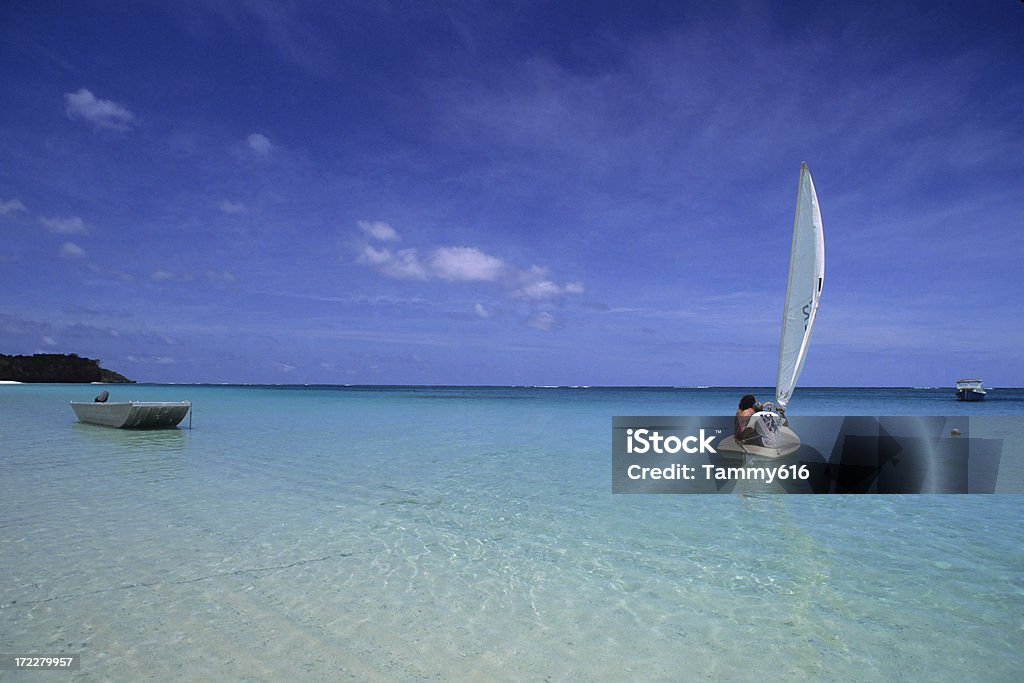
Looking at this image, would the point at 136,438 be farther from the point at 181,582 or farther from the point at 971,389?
the point at 971,389

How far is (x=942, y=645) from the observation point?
16.6 feet

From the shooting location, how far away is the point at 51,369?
463 ft

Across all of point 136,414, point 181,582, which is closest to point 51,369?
point 136,414

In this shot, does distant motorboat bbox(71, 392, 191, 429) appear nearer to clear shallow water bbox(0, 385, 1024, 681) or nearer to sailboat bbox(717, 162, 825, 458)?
clear shallow water bbox(0, 385, 1024, 681)

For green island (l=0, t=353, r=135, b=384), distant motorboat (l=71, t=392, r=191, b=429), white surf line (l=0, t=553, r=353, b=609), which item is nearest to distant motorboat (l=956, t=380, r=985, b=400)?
distant motorboat (l=71, t=392, r=191, b=429)

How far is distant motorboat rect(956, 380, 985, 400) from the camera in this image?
76300mm

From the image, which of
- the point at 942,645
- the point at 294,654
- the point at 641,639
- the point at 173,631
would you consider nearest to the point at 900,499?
the point at 942,645

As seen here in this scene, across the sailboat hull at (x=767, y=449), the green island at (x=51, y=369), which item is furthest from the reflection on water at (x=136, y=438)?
the green island at (x=51, y=369)

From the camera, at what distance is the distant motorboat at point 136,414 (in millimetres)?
22781

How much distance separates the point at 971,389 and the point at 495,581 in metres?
93.7

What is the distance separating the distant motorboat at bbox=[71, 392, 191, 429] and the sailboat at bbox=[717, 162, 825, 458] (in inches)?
845

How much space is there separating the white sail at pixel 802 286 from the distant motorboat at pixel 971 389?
81291 millimetres

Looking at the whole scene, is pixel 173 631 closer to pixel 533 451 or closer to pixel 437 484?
pixel 437 484

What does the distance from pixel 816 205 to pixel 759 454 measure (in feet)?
21.7
